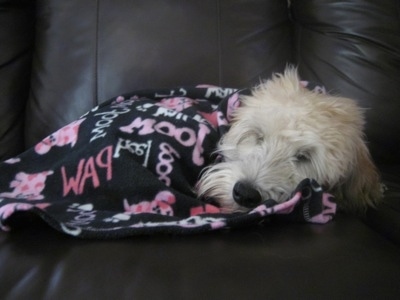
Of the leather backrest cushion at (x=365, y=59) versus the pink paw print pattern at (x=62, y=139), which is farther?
the leather backrest cushion at (x=365, y=59)

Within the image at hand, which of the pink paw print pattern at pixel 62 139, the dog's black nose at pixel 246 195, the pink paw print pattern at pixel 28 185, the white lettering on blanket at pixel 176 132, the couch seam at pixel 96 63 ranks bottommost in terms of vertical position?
the pink paw print pattern at pixel 28 185

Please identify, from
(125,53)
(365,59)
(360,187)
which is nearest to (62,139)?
(125,53)

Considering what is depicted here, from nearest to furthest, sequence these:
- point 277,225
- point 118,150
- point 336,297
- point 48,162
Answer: point 336,297 < point 277,225 < point 118,150 < point 48,162

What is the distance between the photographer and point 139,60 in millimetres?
1501

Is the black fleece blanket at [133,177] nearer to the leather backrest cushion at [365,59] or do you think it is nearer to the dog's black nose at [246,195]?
the dog's black nose at [246,195]

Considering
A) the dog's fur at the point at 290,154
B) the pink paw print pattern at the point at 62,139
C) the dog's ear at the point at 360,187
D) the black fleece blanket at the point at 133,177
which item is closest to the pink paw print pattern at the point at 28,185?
the black fleece blanket at the point at 133,177

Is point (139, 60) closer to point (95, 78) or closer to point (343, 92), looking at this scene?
point (95, 78)

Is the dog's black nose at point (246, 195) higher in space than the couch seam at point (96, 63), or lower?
lower

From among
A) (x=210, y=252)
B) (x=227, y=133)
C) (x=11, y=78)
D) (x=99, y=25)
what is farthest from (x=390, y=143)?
(x=11, y=78)

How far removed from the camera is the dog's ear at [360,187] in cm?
109

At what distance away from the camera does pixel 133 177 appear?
987 millimetres

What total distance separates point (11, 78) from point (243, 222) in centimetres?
110

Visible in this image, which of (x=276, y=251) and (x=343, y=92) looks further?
(x=343, y=92)

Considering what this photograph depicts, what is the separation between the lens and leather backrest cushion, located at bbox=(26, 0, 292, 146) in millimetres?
1495
